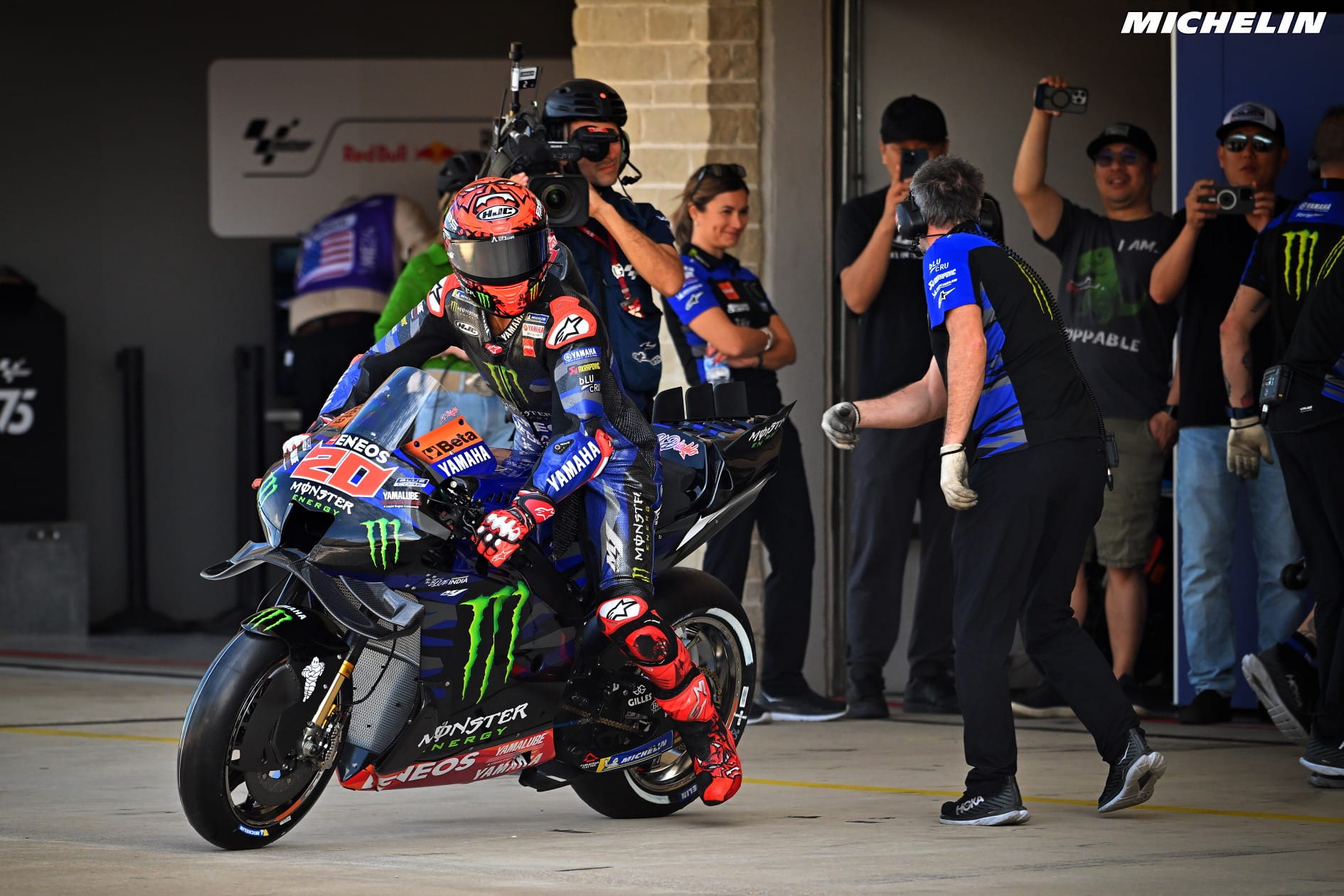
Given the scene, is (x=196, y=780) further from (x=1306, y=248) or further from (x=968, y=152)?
(x=968, y=152)

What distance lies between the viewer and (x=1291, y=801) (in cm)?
604

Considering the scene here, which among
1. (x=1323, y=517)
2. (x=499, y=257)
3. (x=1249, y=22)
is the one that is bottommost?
(x=1323, y=517)

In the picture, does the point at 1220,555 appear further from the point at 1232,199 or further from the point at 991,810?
the point at 991,810

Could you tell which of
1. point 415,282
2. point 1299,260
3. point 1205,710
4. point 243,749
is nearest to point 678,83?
point 415,282

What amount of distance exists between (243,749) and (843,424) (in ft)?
6.10

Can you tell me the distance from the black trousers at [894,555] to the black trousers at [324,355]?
365 centimetres

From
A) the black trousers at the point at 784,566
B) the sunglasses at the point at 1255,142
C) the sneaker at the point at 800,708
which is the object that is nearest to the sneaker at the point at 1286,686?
the sneaker at the point at 800,708

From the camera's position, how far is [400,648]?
5020mm

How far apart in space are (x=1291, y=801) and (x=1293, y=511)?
1.16 m

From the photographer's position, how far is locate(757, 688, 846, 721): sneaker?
809 cm

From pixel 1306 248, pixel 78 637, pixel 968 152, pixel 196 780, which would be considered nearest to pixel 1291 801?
pixel 1306 248

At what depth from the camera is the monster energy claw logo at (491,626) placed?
5117 mm

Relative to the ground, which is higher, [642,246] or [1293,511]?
[642,246]

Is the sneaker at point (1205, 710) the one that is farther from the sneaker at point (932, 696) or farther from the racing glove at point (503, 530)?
the racing glove at point (503, 530)
